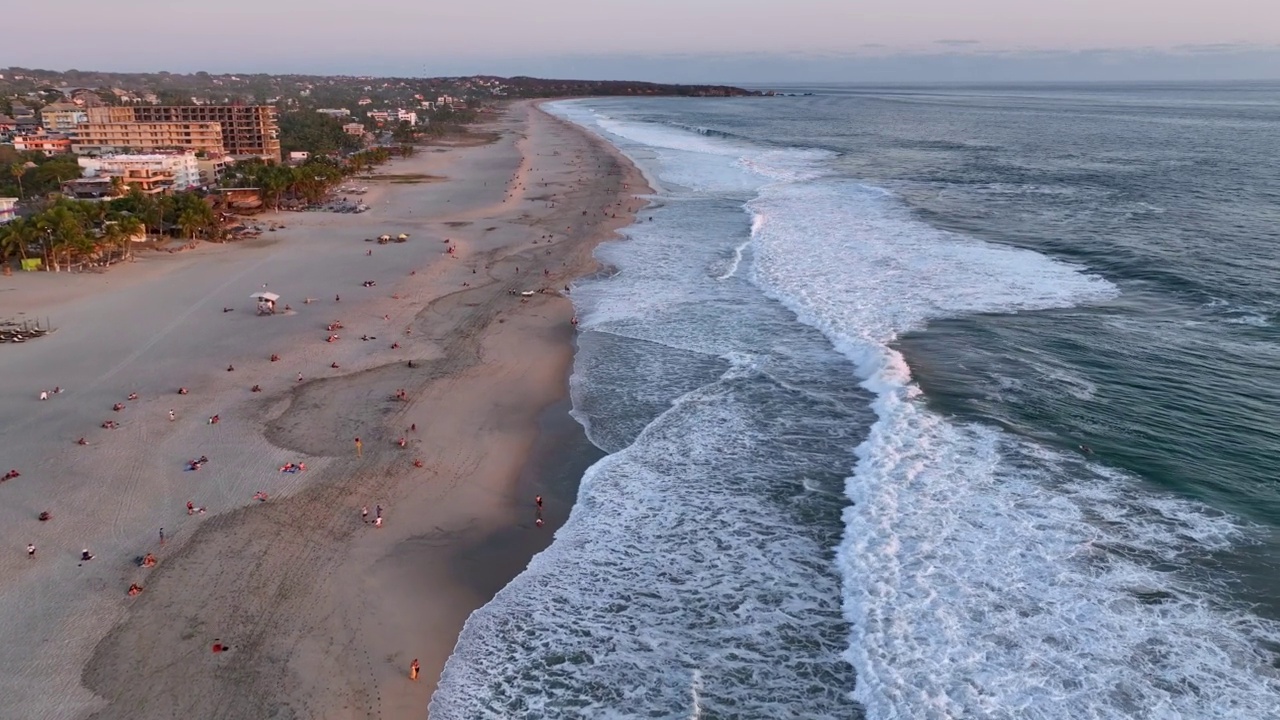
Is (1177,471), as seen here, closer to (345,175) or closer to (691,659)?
(691,659)

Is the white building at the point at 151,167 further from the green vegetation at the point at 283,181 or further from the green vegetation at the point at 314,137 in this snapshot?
the green vegetation at the point at 314,137

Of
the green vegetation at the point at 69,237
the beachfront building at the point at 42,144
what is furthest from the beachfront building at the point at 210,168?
the green vegetation at the point at 69,237

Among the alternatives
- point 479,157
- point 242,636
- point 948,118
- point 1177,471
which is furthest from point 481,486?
point 948,118

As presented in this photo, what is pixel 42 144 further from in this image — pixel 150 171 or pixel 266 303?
pixel 266 303

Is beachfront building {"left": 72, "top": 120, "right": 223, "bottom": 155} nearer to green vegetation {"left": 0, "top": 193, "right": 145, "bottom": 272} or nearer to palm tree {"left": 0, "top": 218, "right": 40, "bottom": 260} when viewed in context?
green vegetation {"left": 0, "top": 193, "right": 145, "bottom": 272}

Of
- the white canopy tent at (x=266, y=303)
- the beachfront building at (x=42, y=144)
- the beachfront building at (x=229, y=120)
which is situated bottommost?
the white canopy tent at (x=266, y=303)

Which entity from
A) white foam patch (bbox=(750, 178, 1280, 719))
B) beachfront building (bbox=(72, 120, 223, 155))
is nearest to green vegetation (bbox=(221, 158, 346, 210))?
beachfront building (bbox=(72, 120, 223, 155))
